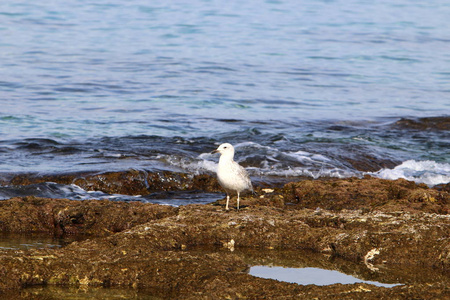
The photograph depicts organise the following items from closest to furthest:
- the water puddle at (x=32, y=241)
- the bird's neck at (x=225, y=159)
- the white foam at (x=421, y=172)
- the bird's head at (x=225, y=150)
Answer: the water puddle at (x=32, y=241) < the bird's neck at (x=225, y=159) < the bird's head at (x=225, y=150) < the white foam at (x=421, y=172)

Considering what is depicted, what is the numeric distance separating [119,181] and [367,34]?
23.1m

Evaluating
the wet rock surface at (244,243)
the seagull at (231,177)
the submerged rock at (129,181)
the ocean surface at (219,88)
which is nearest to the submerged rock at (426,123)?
the ocean surface at (219,88)

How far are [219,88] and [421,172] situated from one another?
898 centimetres

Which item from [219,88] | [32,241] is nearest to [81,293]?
[32,241]

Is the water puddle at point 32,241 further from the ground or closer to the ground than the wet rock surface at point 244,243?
closer to the ground

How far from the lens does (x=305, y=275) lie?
5.49 metres

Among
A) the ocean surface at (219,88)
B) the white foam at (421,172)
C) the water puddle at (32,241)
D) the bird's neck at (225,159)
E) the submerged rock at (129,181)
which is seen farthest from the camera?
the ocean surface at (219,88)

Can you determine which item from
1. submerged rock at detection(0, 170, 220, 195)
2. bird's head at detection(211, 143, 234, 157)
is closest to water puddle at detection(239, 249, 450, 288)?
bird's head at detection(211, 143, 234, 157)

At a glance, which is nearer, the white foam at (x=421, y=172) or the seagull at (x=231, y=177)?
the seagull at (x=231, y=177)

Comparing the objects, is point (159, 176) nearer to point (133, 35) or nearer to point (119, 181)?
point (119, 181)

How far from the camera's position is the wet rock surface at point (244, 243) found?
493cm

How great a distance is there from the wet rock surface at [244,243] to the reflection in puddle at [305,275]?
0.15m

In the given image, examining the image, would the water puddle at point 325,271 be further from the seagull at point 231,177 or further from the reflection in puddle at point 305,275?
the seagull at point 231,177

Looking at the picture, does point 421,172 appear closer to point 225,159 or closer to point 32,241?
point 225,159
